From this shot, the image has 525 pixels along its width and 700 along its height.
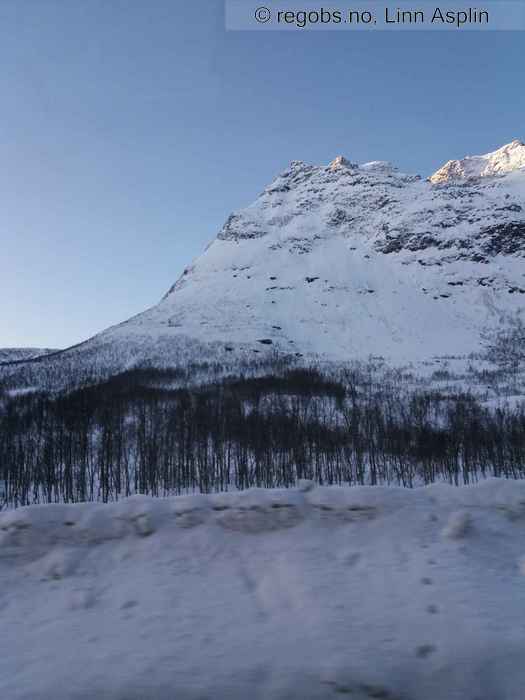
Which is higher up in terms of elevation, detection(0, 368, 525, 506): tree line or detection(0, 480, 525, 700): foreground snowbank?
detection(0, 480, 525, 700): foreground snowbank

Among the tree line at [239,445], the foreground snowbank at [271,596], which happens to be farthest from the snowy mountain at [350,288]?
the foreground snowbank at [271,596]

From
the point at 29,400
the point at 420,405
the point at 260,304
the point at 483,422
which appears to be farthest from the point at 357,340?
the point at 29,400

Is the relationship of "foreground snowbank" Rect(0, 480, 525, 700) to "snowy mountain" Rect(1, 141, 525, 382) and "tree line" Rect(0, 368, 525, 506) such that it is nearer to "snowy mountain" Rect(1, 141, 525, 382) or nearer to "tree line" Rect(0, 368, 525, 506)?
"tree line" Rect(0, 368, 525, 506)

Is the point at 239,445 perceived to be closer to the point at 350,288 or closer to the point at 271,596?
the point at 271,596

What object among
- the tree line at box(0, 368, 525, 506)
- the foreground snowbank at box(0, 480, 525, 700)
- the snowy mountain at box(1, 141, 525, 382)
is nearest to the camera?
the foreground snowbank at box(0, 480, 525, 700)

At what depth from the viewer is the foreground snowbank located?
3861mm

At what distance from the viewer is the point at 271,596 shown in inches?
205

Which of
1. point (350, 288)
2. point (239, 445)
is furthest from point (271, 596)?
point (350, 288)

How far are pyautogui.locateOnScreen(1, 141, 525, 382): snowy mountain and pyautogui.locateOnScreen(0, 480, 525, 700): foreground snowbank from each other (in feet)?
310

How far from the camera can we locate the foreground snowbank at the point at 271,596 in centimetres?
386

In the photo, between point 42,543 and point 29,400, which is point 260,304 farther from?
point 42,543

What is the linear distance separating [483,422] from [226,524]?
4856 centimetres

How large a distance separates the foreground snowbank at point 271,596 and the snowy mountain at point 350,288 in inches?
3715

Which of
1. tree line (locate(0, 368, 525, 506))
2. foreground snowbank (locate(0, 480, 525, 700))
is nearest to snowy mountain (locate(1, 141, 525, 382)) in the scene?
tree line (locate(0, 368, 525, 506))
